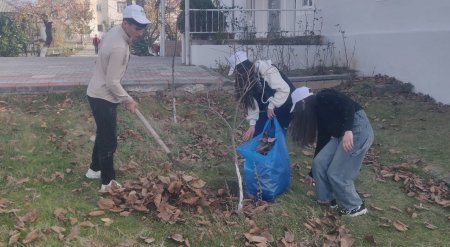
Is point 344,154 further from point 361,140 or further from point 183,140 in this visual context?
point 183,140

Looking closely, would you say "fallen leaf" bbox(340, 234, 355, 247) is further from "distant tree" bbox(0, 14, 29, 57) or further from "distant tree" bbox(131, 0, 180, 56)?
"distant tree" bbox(0, 14, 29, 57)

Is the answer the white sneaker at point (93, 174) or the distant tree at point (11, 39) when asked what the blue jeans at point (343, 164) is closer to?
the white sneaker at point (93, 174)

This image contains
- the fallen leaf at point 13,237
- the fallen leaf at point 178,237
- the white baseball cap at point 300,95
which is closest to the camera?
the fallen leaf at point 13,237

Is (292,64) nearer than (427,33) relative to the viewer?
No

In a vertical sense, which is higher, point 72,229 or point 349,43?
point 349,43

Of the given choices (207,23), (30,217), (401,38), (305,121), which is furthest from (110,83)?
(207,23)

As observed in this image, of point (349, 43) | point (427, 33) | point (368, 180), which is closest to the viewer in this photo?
point (368, 180)

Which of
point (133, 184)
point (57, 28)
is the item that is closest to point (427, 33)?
point (133, 184)

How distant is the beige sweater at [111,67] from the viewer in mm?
3898

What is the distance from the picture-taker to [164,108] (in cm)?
755

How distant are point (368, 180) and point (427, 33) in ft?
14.4

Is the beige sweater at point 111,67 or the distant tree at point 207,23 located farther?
the distant tree at point 207,23

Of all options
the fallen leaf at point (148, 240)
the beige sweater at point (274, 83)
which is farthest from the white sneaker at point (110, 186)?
the beige sweater at point (274, 83)

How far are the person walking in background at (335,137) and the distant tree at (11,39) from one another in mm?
17797
